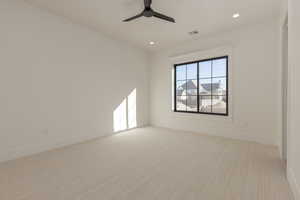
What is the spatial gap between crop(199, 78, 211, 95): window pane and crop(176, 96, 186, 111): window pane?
64 centimetres

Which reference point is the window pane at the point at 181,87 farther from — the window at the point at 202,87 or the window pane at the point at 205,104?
the window pane at the point at 205,104

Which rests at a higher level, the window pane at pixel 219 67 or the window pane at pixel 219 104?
the window pane at pixel 219 67

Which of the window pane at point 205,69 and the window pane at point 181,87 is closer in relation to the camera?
the window pane at point 205,69

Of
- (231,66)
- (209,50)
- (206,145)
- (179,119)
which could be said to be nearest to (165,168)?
(206,145)

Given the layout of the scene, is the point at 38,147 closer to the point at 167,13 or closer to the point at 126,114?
the point at 126,114

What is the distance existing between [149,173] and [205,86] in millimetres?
3153

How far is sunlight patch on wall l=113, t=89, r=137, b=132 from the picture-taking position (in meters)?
Result: 4.38

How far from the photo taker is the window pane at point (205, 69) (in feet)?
13.9

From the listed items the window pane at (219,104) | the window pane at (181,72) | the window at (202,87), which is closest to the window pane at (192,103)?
the window at (202,87)

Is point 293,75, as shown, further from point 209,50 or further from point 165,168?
point 209,50

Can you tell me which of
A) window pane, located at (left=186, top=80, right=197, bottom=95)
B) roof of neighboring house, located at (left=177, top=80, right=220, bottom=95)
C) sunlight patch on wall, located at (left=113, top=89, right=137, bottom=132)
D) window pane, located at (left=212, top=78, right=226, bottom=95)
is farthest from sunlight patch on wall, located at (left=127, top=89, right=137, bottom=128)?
window pane, located at (left=212, top=78, right=226, bottom=95)

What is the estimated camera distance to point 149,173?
2.11 meters

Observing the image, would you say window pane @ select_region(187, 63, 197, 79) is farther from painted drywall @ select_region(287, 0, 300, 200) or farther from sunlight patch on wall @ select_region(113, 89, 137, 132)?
painted drywall @ select_region(287, 0, 300, 200)

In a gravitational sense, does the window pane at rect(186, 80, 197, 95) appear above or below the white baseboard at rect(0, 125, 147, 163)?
above
